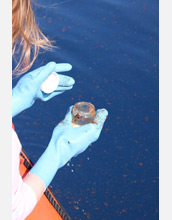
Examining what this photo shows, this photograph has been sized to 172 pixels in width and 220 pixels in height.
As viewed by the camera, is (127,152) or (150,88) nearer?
(127,152)

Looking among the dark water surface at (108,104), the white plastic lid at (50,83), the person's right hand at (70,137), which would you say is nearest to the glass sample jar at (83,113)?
the person's right hand at (70,137)

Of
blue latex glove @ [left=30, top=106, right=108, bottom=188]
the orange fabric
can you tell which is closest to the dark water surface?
the orange fabric

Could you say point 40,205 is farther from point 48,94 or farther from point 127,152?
point 127,152

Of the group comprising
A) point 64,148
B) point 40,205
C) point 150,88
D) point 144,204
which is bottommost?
point 144,204

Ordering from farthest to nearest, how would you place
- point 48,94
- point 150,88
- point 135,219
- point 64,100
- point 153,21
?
point 153,21
point 150,88
point 64,100
point 135,219
point 48,94

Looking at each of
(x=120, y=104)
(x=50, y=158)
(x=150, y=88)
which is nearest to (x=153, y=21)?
(x=150, y=88)

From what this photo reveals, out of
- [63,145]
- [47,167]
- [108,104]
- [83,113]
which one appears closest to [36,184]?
[47,167]
